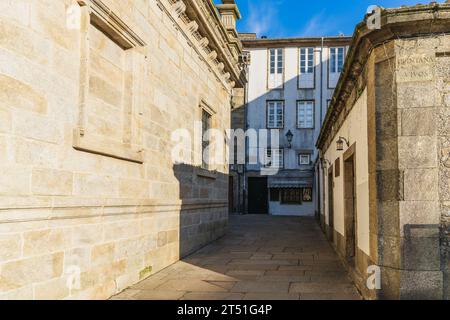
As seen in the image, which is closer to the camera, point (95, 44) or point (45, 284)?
point (45, 284)

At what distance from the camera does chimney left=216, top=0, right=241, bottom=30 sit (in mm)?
14727

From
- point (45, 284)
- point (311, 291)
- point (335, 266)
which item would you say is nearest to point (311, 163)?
point (335, 266)

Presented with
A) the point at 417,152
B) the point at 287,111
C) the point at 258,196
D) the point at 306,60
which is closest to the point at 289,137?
the point at 287,111

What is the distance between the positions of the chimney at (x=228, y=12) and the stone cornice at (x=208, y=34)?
2.26 feet

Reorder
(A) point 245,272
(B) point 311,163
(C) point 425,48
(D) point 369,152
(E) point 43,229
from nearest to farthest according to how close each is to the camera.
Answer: (E) point 43,229
(C) point 425,48
(D) point 369,152
(A) point 245,272
(B) point 311,163

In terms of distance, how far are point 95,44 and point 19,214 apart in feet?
9.31

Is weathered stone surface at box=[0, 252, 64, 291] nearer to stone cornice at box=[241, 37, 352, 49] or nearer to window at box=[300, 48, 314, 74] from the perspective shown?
window at box=[300, 48, 314, 74]

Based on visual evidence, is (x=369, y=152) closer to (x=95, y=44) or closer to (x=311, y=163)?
(x=95, y=44)

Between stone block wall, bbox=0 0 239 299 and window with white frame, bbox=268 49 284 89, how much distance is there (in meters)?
16.4

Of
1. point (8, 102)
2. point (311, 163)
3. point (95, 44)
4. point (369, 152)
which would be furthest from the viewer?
point (311, 163)

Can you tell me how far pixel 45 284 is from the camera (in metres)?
4.52

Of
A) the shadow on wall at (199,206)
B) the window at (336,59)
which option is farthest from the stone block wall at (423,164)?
the window at (336,59)

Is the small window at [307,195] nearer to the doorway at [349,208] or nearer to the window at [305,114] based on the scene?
the window at [305,114]

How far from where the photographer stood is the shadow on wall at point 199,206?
30.9ft
